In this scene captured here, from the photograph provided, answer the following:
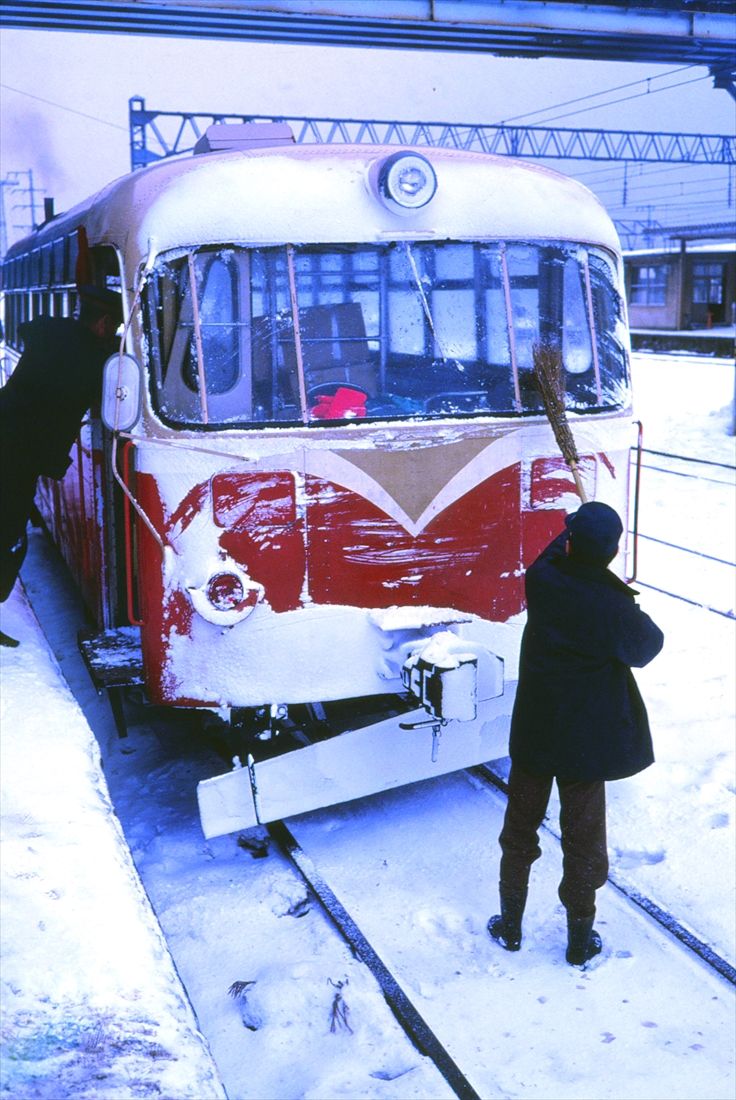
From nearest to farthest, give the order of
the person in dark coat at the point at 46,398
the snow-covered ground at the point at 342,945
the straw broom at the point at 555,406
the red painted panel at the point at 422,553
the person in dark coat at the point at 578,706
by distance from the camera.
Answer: the snow-covered ground at the point at 342,945
the person in dark coat at the point at 578,706
the red painted panel at the point at 422,553
the straw broom at the point at 555,406
the person in dark coat at the point at 46,398

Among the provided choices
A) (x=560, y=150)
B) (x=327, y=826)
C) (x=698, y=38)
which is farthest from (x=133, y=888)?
(x=560, y=150)

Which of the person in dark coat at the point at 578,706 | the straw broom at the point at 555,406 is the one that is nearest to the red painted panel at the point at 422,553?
the straw broom at the point at 555,406

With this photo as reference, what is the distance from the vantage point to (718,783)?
547cm

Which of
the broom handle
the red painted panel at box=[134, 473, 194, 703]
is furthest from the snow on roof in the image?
A: the red painted panel at box=[134, 473, 194, 703]

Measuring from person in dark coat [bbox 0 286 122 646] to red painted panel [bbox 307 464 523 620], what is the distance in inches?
58.1

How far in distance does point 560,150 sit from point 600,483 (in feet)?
108

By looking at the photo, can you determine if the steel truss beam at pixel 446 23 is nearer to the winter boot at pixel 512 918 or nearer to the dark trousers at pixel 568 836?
the dark trousers at pixel 568 836

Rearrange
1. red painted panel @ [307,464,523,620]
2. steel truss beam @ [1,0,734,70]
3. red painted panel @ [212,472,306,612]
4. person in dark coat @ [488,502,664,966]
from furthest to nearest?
steel truss beam @ [1,0,734,70] → red painted panel @ [307,464,523,620] → red painted panel @ [212,472,306,612] → person in dark coat @ [488,502,664,966]

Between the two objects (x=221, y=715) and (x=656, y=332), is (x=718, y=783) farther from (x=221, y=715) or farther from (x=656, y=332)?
(x=656, y=332)

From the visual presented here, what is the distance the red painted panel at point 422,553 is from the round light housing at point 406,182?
4.00 ft

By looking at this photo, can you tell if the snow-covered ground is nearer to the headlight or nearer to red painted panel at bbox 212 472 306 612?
the headlight

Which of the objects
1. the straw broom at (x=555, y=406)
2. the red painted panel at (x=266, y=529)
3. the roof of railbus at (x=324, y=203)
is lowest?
the red painted panel at (x=266, y=529)

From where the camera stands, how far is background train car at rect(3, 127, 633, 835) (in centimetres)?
471

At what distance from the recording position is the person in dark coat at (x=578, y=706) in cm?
389
